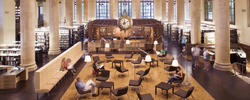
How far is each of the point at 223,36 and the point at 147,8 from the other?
28805 mm

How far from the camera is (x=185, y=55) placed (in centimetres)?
1944

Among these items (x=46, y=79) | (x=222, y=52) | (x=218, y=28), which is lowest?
(x=46, y=79)

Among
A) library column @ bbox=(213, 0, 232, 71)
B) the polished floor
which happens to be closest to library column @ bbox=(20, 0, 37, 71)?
the polished floor

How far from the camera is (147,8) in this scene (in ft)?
139

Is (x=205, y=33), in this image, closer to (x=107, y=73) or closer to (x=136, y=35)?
(x=136, y=35)

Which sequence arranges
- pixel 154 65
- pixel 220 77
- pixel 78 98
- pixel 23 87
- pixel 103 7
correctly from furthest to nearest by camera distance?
pixel 103 7, pixel 154 65, pixel 220 77, pixel 23 87, pixel 78 98

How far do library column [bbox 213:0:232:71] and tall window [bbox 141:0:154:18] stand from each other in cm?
2806

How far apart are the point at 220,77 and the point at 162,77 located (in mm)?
3214

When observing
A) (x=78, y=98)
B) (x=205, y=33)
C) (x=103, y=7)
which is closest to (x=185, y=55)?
(x=205, y=33)

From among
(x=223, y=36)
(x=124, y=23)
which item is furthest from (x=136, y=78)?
(x=223, y=36)

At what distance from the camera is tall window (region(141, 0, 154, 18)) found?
139 ft

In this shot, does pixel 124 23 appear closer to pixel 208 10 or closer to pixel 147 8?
pixel 208 10

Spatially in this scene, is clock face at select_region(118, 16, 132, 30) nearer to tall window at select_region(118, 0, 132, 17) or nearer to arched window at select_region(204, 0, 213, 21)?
arched window at select_region(204, 0, 213, 21)

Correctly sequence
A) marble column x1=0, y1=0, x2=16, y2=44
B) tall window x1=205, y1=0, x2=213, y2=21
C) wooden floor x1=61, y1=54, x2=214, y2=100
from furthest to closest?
tall window x1=205, y1=0, x2=213, y2=21, marble column x1=0, y1=0, x2=16, y2=44, wooden floor x1=61, y1=54, x2=214, y2=100
